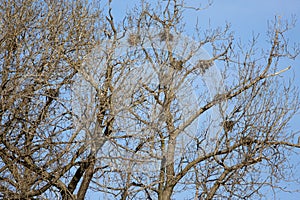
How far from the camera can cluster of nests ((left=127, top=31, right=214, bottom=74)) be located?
6374 millimetres

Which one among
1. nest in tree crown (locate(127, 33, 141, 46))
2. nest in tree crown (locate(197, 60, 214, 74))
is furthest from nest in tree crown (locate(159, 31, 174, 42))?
nest in tree crown (locate(197, 60, 214, 74))

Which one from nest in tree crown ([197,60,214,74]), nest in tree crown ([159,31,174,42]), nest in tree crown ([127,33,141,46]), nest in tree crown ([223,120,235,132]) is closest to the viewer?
nest in tree crown ([127,33,141,46])

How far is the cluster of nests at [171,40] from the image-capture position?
637 cm

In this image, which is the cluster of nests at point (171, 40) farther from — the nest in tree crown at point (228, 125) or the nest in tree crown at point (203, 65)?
the nest in tree crown at point (228, 125)

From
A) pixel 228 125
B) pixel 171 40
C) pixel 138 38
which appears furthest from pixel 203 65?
pixel 228 125

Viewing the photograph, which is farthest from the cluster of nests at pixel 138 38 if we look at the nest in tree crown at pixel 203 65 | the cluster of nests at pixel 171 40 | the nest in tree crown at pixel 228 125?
the nest in tree crown at pixel 228 125

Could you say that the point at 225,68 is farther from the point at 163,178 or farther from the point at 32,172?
the point at 32,172

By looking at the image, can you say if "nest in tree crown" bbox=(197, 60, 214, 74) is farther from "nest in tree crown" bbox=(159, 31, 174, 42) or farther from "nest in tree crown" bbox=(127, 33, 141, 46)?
"nest in tree crown" bbox=(127, 33, 141, 46)

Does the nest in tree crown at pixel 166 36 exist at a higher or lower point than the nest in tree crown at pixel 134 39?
higher

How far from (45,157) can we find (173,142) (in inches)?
76.9

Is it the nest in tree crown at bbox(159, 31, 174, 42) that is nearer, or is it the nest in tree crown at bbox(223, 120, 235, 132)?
the nest in tree crown at bbox(159, 31, 174, 42)

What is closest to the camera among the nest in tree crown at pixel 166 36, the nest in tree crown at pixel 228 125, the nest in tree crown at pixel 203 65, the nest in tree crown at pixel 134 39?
the nest in tree crown at pixel 134 39

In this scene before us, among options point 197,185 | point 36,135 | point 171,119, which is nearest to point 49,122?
point 36,135

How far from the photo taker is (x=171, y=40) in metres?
6.52
